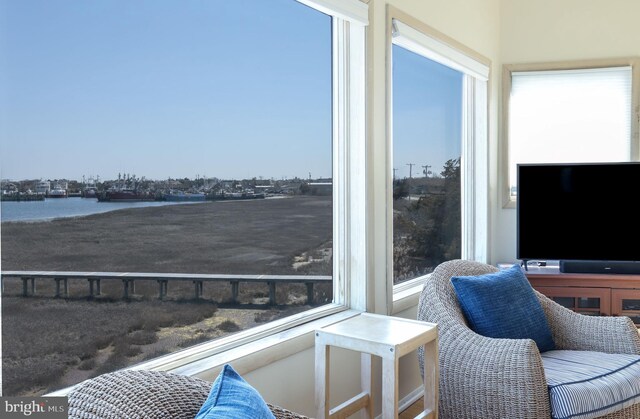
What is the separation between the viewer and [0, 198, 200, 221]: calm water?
4.69 feet

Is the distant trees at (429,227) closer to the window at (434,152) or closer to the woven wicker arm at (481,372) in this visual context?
the window at (434,152)

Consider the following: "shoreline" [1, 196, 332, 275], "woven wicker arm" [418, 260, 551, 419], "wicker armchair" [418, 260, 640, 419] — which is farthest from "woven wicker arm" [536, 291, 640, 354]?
"shoreline" [1, 196, 332, 275]

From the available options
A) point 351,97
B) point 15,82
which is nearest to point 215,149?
point 15,82

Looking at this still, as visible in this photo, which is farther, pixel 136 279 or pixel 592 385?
pixel 592 385

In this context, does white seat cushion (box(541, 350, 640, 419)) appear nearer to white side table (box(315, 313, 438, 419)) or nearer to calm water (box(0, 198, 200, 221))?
white side table (box(315, 313, 438, 419))

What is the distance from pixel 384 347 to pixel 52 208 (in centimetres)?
111

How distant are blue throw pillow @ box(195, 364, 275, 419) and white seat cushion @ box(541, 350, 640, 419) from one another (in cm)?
138

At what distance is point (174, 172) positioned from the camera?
6.07 feet

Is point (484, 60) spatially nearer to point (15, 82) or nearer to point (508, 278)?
Answer: point (508, 278)

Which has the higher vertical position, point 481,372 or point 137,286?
point 137,286

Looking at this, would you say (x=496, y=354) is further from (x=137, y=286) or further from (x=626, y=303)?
(x=626, y=303)

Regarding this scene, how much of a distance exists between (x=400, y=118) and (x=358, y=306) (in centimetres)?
116

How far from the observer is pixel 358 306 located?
8.73ft

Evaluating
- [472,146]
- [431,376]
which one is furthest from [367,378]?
[472,146]
